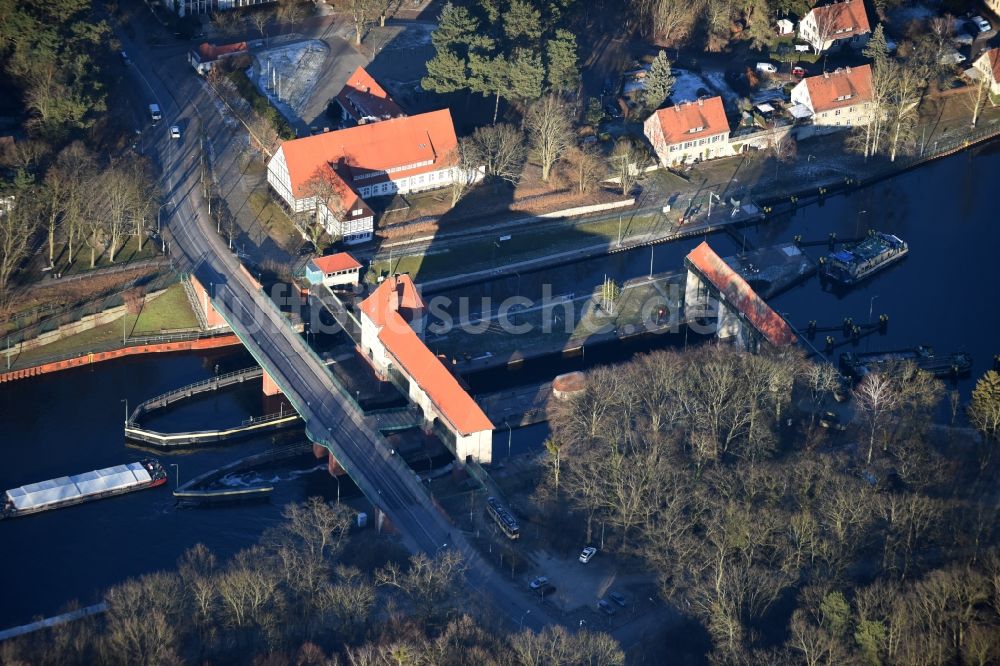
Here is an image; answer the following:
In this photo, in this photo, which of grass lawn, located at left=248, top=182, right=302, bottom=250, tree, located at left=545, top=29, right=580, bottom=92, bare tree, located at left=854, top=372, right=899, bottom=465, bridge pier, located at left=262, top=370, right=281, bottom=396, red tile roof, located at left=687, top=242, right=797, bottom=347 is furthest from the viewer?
tree, located at left=545, top=29, right=580, bottom=92

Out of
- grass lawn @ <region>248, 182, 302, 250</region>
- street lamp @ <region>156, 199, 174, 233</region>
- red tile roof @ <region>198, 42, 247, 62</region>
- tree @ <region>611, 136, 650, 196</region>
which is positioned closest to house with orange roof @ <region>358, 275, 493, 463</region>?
grass lawn @ <region>248, 182, 302, 250</region>

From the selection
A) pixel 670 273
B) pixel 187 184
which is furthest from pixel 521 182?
pixel 187 184

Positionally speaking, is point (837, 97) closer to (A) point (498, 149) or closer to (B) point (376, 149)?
(A) point (498, 149)

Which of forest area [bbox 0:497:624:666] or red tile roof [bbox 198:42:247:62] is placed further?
red tile roof [bbox 198:42:247:62]

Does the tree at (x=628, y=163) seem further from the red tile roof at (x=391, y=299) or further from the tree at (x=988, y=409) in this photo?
the tree at (x=988, y=409)

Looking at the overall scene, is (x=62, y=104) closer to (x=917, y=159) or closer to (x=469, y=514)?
(x=469, y=514)

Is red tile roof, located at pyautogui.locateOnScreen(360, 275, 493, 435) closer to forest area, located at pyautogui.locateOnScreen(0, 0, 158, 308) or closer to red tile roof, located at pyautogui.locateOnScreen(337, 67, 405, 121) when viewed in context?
forest area, located at pyautogui.locateOnScreen(0, 0, 158, 308)

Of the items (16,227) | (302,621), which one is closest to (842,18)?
(16,227)

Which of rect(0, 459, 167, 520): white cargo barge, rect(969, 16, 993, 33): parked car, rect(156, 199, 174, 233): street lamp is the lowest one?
rect(0, 459, 167, 520): white cargo barge
